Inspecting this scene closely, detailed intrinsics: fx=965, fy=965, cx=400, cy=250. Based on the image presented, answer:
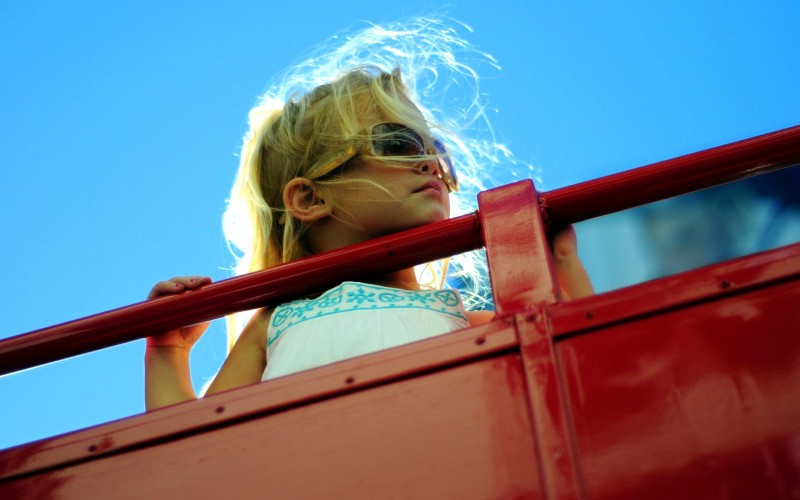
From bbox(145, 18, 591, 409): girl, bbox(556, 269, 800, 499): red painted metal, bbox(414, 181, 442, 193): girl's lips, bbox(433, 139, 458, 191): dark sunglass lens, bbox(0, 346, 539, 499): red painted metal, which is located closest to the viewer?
bbox(556, 269, 800, 499): red painted metal

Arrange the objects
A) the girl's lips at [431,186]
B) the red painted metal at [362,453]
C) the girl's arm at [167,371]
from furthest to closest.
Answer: the girl's lips at [431,186] → the girl's arm at [167,371] → the red painted metal at [362,453]

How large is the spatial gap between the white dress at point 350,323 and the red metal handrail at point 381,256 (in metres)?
0.09

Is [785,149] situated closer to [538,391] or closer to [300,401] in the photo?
[538,391]

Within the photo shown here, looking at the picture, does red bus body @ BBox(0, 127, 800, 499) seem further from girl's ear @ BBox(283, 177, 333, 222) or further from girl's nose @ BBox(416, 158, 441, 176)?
girl's ear @ BBox(283, 177, 333, 222)

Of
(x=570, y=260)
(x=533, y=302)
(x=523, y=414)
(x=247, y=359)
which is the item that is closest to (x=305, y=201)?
(x=247, y=359)

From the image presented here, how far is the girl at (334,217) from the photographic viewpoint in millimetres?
1854

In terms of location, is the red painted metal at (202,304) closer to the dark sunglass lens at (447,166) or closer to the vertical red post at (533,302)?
the vertical red post at (533,302)

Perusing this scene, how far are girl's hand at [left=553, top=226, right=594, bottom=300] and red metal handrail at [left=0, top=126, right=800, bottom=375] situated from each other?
0.04m

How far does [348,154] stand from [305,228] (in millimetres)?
223

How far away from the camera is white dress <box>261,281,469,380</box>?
71.4 inches

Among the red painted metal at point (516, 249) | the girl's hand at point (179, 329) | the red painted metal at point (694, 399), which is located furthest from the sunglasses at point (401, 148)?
the red painted metal at point (694, 399)

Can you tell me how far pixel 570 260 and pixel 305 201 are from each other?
3.11 ft

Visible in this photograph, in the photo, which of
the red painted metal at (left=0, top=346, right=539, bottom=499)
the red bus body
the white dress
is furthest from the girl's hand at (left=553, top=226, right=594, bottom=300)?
the red painted metal at (left=0, top=346, right=539, bottom=499)

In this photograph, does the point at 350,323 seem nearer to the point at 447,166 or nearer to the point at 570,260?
the point at 570,260
